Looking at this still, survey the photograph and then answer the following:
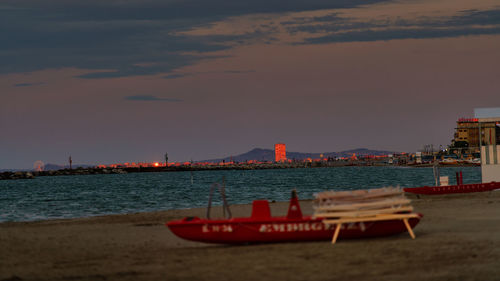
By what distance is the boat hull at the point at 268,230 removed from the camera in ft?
52.0

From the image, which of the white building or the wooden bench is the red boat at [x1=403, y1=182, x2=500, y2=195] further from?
the wooden bench

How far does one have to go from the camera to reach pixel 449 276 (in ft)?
37.4

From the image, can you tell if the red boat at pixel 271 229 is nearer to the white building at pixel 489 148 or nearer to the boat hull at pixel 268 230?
the boat hull at pixel 268 230

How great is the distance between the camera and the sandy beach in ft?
40.1

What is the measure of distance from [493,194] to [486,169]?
499 cm

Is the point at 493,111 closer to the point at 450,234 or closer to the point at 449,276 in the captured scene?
the point at 450,234

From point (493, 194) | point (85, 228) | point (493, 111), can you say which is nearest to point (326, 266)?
point (85, 228)

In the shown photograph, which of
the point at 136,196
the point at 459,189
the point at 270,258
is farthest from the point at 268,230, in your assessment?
the point at 136,196

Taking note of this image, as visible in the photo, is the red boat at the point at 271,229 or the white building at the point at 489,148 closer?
the red boat at the point at 271,229

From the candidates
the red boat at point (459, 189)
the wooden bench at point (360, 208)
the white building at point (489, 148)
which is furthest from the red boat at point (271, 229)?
the white building at point (489, 148)

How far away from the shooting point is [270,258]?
1410cm

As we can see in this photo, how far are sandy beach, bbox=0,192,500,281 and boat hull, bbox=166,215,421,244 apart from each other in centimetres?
23

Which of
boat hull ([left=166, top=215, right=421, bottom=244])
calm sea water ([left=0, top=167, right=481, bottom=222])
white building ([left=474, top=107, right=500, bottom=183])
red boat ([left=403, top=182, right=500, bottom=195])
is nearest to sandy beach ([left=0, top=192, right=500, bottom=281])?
boat hull ([left=166, top=215, right=421, bottom=244])

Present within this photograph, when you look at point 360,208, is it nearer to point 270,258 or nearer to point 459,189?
point 270,258
